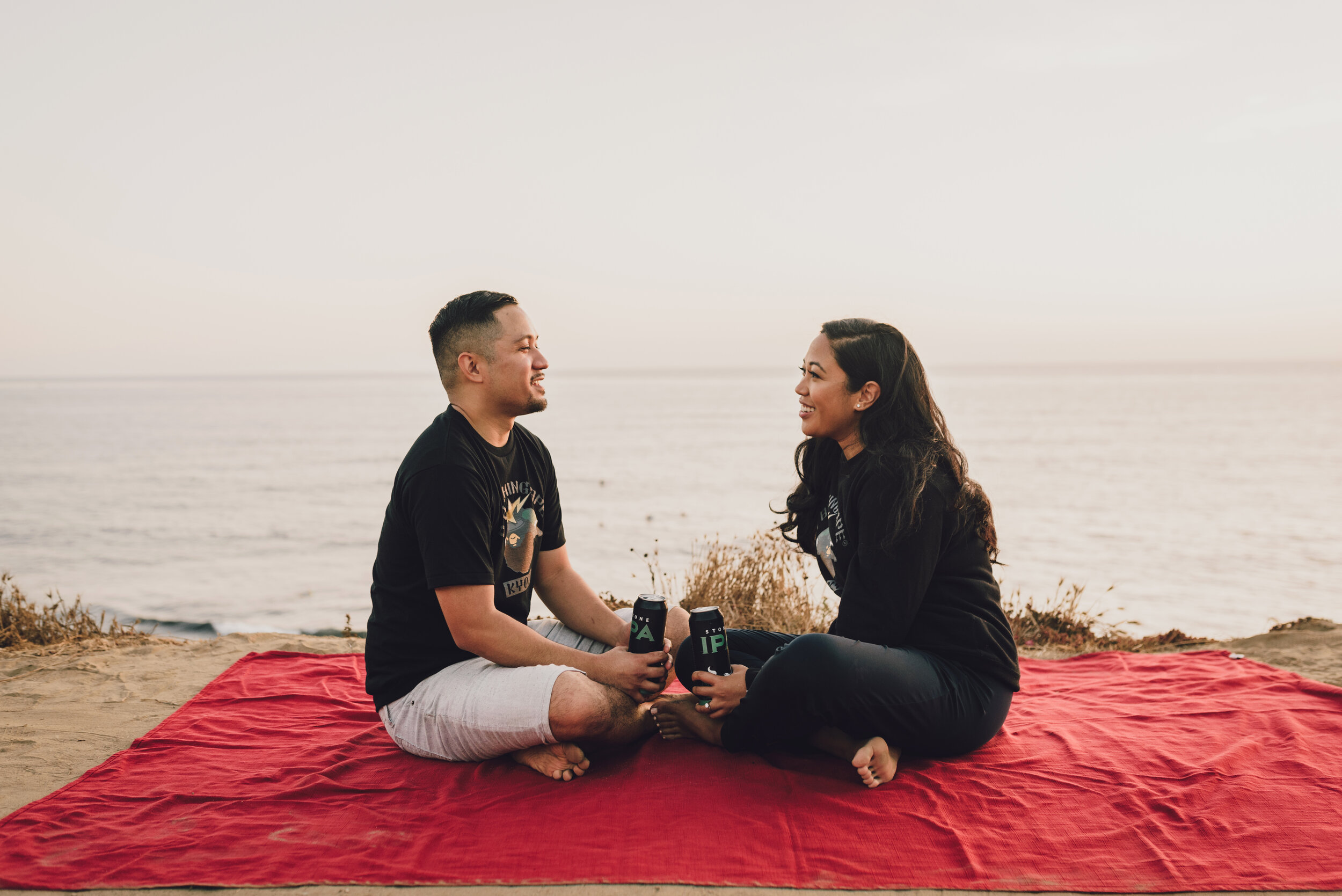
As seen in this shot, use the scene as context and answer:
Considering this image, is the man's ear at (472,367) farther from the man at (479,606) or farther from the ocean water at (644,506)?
the ocean water at (644,506)

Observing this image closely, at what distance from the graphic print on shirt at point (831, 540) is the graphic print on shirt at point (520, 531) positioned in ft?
4.56

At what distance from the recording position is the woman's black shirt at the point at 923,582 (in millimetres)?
3486

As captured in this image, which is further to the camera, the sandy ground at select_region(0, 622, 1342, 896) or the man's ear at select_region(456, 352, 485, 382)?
the man's ear at select_region(456, 352, 485, 382)

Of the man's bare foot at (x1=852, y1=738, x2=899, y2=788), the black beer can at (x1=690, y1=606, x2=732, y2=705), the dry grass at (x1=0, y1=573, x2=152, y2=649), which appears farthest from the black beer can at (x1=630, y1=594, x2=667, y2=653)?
the dry grass at (x1=0, y1=573, x2=152, y2=649)

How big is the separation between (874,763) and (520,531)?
6.14 ft

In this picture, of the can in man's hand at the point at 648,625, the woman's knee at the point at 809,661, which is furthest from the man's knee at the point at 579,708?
the woman's knee at the point at 809,661

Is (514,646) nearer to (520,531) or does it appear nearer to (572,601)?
Answer: (520,531)

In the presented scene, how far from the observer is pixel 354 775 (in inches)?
149

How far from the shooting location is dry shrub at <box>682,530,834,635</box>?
7102mm

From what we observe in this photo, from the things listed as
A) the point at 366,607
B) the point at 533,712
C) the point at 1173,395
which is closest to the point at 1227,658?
the point at 533,712

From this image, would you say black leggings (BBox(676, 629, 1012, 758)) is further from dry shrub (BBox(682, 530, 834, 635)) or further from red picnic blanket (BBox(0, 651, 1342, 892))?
dry shrub (BBox(682, 530, 834, 635))

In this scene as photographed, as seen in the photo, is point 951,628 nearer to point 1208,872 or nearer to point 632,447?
point 1208,872

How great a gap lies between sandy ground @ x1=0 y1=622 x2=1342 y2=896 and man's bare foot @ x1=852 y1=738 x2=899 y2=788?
27.0 inches

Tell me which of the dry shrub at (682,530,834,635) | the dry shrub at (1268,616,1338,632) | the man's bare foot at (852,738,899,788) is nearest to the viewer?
the man's bare foot at (852,738,899,788)
